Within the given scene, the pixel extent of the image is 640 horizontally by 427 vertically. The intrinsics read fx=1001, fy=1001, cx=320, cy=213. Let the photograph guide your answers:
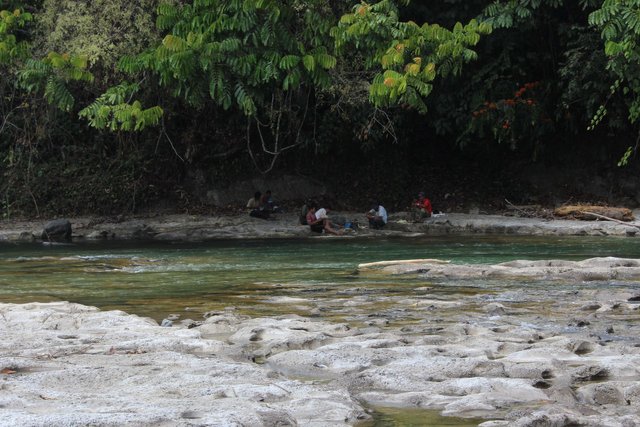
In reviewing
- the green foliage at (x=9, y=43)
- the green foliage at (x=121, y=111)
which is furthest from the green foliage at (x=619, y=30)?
the green foliage at (x=9, y=43)

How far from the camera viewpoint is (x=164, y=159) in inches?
933

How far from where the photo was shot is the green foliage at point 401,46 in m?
16.1

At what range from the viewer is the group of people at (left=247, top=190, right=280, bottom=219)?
21.4 m

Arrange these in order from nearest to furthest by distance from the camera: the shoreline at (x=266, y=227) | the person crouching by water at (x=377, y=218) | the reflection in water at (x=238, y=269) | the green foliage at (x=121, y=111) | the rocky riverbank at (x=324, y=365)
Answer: the rocky riverbank at (x=324, y=365), the reflection in water at (x=238, y=269), the green foliage at (x=121, y=111), the shoreline at (x=266, y=227), the person crouching by water at (x=377, y=218)

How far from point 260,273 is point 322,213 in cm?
662

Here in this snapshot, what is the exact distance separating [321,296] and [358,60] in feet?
29.1

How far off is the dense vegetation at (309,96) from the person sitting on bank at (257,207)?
0.76m

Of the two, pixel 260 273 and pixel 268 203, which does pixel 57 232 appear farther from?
pixel 260 273

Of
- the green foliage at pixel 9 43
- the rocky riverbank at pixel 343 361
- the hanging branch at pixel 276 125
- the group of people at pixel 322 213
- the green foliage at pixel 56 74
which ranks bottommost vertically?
the group of people at pixel 322 213

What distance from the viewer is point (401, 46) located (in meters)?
16.1

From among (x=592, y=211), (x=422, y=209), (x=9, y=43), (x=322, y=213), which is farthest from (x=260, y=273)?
(x=592, y=211)

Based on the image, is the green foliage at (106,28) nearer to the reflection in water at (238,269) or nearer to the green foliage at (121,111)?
the green foliage at (121,111)

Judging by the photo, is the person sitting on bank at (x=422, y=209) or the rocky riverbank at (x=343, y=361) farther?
the person sitting on bank at (x=422, y=209)

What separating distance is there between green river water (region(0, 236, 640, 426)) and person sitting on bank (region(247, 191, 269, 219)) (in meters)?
2.21
